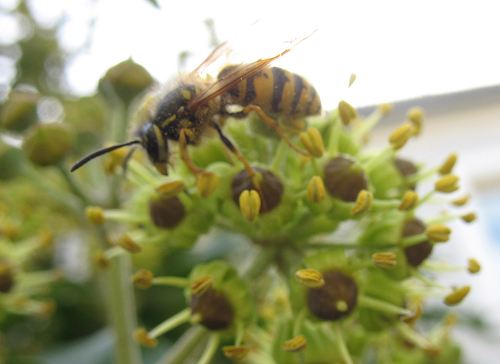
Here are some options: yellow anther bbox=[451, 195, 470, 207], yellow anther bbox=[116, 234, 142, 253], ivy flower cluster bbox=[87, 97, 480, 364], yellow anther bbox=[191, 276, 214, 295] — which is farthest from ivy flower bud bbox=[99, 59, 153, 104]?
yellow anther bbox=[451, 195, 470, 207]

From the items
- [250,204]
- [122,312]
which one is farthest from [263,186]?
[122,312]

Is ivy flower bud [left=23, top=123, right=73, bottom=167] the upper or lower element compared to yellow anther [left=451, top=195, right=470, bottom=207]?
upper

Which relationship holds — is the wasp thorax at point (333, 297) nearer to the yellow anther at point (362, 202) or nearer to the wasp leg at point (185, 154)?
the yellow anther at point (362, 202)

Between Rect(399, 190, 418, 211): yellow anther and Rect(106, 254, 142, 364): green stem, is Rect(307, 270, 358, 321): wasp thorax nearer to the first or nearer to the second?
Rect(399, 190, 418, 211): yellow anther

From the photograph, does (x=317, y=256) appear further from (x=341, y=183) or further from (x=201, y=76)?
(x=201, y=76)

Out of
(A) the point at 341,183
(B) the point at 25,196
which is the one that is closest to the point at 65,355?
(B) the point at 25,196

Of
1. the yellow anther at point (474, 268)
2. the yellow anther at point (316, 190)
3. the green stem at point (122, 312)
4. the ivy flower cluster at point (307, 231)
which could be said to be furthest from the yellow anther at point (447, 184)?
the green stem at point (122, 312)
